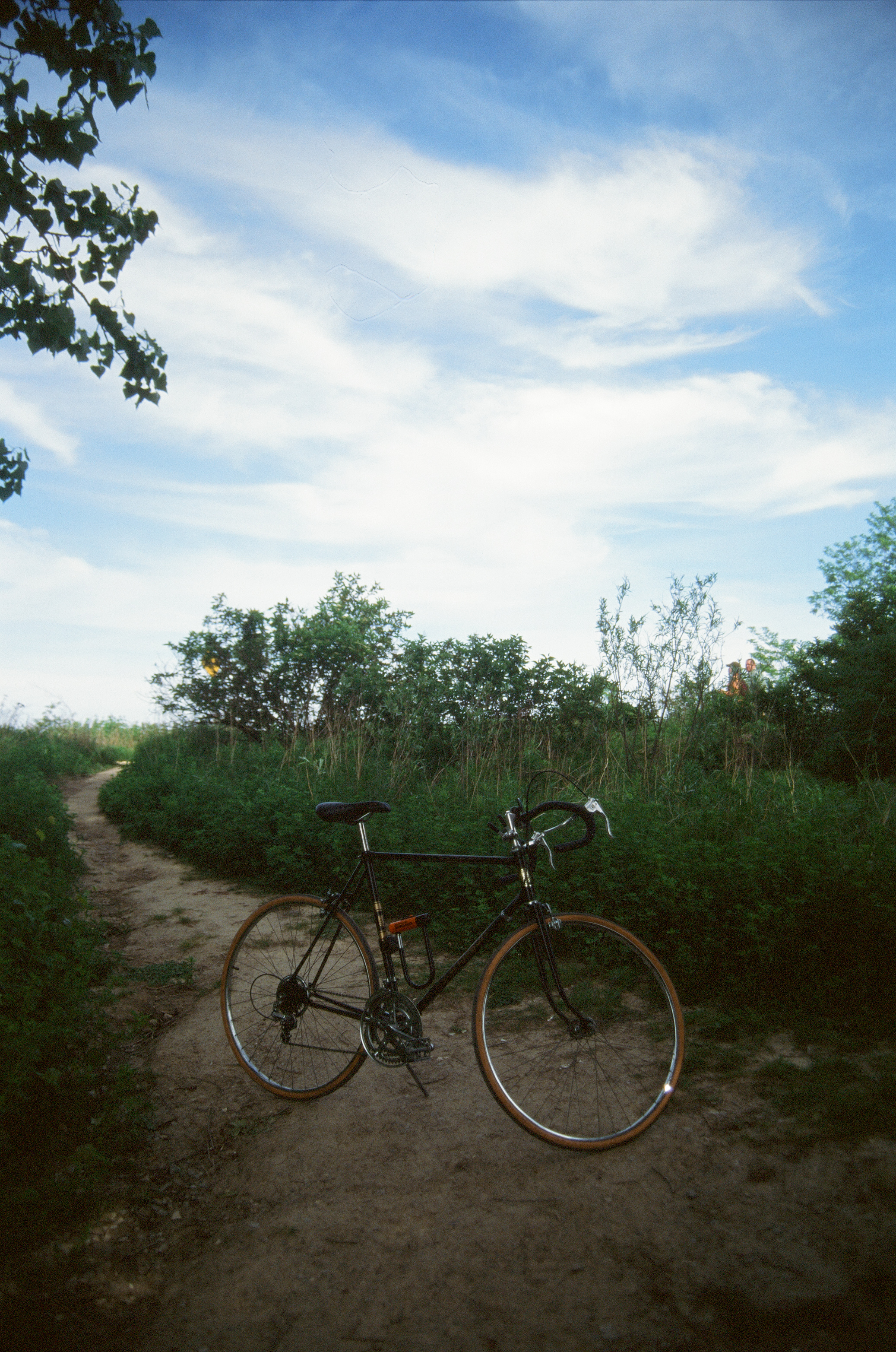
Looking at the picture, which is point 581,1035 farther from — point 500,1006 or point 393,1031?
point 500,1006

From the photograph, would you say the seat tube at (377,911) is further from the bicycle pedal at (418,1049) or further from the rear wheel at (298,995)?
the bicycle pedal at (418,1049)

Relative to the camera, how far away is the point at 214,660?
15.5 metres

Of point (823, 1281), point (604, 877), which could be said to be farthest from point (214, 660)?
point (823, 1281)

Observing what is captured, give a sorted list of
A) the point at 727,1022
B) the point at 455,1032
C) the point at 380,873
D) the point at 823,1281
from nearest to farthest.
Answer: the point at 823,1281 < the point at 727,1022 < the point at 455,1032 < the point at 380,873

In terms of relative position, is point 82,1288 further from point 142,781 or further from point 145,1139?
point 142,781

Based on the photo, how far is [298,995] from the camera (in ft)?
11.0

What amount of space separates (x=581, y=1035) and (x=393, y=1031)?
714mm

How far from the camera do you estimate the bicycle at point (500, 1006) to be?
9.26 ft

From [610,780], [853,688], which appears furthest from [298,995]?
[853,688]

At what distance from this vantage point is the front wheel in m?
2.74

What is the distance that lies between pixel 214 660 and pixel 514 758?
9246 mm

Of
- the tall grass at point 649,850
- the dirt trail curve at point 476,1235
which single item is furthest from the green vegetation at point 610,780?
the dirt trail curve at point 476,1235

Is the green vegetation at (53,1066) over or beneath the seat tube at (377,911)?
beneath

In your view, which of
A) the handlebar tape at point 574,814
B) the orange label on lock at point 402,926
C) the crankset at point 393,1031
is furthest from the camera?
the orange label on lock at point 402,926
